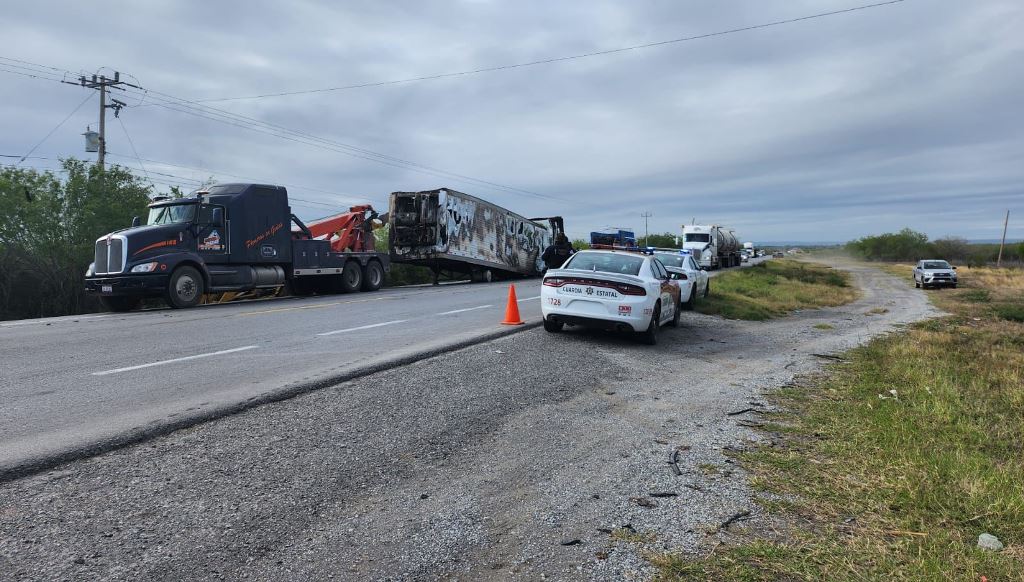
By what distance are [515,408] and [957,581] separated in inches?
143

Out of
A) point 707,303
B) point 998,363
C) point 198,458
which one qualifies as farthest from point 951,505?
point 707,303

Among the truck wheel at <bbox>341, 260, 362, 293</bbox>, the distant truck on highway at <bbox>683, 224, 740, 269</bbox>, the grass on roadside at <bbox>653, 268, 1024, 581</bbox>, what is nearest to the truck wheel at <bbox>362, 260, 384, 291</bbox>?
the truck wheel at <bbox>341, 260, 362, 293</bbox>

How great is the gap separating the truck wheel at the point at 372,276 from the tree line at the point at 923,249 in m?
77.6

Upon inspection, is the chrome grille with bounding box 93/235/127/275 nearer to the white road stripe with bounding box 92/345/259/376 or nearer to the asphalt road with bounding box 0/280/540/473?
the asphalt road with bounding box 0/280/540/473

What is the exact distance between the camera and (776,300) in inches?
795

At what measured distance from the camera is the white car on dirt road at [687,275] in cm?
1535

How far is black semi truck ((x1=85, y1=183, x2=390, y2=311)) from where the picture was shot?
48.2ft

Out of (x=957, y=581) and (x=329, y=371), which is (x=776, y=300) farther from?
(x=957, y=581)

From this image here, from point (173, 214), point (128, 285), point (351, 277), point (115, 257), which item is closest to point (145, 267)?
point (128, 285)

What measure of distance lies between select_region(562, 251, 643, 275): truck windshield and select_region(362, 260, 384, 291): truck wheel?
1319 cm

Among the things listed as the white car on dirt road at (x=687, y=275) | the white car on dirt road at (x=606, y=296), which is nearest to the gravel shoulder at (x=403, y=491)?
the white car on dirt road at (x=606, y=296)

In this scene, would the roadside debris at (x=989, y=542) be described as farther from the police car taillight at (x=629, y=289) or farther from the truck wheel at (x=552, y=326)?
the truck wheel at (x=552, y=326)

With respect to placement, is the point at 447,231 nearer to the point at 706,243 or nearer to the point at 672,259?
the point at 672,259

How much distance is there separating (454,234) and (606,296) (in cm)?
1686
